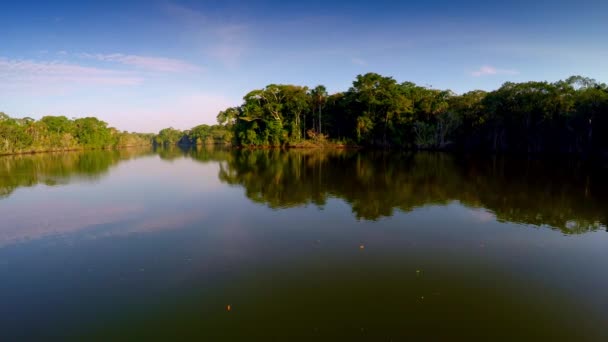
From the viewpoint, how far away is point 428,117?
6419 centimetres

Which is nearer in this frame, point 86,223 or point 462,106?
point 86,223

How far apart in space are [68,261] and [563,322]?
41.0ft

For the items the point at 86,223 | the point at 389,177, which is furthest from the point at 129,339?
the point at 389,177

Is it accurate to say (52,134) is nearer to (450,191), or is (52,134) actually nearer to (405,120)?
(405,120)

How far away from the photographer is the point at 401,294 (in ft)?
23.2

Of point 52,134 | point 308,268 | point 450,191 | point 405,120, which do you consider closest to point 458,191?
point 450,191

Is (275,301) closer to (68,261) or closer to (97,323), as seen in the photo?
(97,323)

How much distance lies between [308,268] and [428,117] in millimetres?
62892

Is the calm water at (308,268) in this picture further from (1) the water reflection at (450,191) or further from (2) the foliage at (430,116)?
(2) the foliage at (430,116)

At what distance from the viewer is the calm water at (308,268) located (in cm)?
603

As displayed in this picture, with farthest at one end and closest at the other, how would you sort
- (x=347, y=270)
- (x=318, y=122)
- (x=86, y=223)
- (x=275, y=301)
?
(x=318, y=122) → (x=86, y=223) → (x=347, y=270) → (x=275, y=301)

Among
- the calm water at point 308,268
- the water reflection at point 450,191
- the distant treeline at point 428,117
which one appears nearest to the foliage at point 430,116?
the distant treeline at point 428,117

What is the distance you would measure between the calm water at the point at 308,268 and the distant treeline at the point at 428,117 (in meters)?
35.7

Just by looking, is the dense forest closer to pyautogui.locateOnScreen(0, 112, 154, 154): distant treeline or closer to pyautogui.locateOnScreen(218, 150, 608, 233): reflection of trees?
pyautogui.locateOnScreen(0, 112, 154, 154): distant treeline
